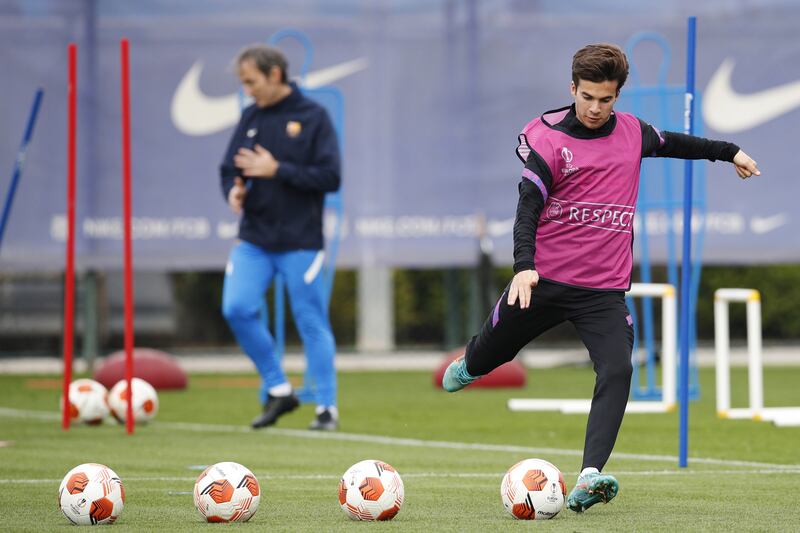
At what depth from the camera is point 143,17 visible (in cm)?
1595

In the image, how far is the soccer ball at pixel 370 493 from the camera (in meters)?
5.26

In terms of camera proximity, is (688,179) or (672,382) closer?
(688,179)

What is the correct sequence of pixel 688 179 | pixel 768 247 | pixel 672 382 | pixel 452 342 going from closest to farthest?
pixel 688 179 < pixel 672 382 < pixel 768 247 < pixel 452 342

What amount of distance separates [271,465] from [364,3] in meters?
9.37

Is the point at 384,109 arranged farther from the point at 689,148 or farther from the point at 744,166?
the point at 744,166

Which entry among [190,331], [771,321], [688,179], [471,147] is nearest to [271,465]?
[688,179]

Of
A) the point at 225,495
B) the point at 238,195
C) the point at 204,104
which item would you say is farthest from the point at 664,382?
the point at 204,104

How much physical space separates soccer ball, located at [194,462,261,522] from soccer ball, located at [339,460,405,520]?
335 millimetres

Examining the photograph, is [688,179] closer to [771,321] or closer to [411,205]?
[411,205]

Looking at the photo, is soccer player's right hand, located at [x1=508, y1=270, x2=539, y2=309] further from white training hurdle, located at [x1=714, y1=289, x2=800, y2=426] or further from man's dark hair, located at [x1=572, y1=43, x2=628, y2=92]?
white training hurdle, located at [x1=714, y1=289, x2=800, y2=426]

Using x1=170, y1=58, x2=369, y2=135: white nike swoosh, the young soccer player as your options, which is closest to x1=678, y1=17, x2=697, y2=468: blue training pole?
the young soccer player

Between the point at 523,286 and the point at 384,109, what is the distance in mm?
10557

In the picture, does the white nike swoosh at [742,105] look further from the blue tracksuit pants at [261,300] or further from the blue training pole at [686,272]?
the blue training pole at [686,272]

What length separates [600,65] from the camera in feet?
18.1
